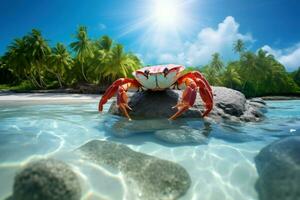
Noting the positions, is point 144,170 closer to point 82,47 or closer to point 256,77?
point 82,47

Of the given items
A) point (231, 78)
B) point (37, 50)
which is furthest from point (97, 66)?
point (231, 78)

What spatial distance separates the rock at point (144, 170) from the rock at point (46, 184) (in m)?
0.48

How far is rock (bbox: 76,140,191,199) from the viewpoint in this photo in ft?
6.78

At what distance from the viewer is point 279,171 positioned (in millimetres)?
2197

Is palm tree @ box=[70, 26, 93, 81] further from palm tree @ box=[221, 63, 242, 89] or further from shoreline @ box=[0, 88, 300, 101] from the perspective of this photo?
palm tree @ box=[221, 63, 242, 89]

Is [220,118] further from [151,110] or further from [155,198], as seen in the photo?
[155,198]

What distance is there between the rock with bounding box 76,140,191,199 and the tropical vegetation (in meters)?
32.1

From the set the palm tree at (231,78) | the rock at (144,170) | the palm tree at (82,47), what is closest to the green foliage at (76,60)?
the palm tree at (82,47)

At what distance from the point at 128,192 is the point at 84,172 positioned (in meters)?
0.47

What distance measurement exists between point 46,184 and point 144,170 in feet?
2.78

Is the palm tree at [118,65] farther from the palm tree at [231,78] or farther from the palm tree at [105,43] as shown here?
the palm tree at [231,78]

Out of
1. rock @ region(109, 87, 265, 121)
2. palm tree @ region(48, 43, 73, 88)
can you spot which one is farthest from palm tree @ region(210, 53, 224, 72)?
rock @ region(109, 87, 265, 121)

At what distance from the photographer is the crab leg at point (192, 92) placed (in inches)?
143

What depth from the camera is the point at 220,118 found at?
16.9 feet
